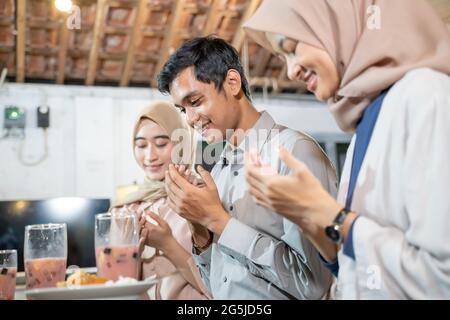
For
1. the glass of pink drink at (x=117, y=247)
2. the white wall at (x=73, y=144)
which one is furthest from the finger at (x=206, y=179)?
the white wall at (x=73, y=144)

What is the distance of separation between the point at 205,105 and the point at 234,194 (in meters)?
0.29

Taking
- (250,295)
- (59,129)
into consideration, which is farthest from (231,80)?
(59,129)

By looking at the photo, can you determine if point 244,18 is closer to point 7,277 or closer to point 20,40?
point 20,40

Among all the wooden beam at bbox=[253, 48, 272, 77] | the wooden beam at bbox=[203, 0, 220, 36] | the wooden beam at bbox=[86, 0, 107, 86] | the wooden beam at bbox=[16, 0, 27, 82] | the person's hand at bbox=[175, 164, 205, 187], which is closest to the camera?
the person's hand at bbox=[175, 164, 205, 187]

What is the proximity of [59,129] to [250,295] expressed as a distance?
4.54m

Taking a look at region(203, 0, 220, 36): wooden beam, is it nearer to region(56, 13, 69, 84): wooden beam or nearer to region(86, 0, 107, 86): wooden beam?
region(86, 0, 107, 86): wooden beam

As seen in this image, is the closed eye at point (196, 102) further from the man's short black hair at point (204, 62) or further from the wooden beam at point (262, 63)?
the wooden beam at point (262, 63)

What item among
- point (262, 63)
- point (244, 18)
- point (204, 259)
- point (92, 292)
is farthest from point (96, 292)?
point (262, 63)

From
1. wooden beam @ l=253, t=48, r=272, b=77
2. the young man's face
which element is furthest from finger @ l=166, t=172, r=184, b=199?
wooden beam @ l=253, t=48, r=272, b=77

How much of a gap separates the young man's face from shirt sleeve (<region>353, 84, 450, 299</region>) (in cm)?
77

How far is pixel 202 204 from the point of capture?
51.6 inches

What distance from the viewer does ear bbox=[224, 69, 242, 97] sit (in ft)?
5.35

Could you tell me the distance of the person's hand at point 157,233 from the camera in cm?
160

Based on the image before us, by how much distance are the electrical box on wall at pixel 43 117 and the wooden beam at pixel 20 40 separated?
1.31 feet
